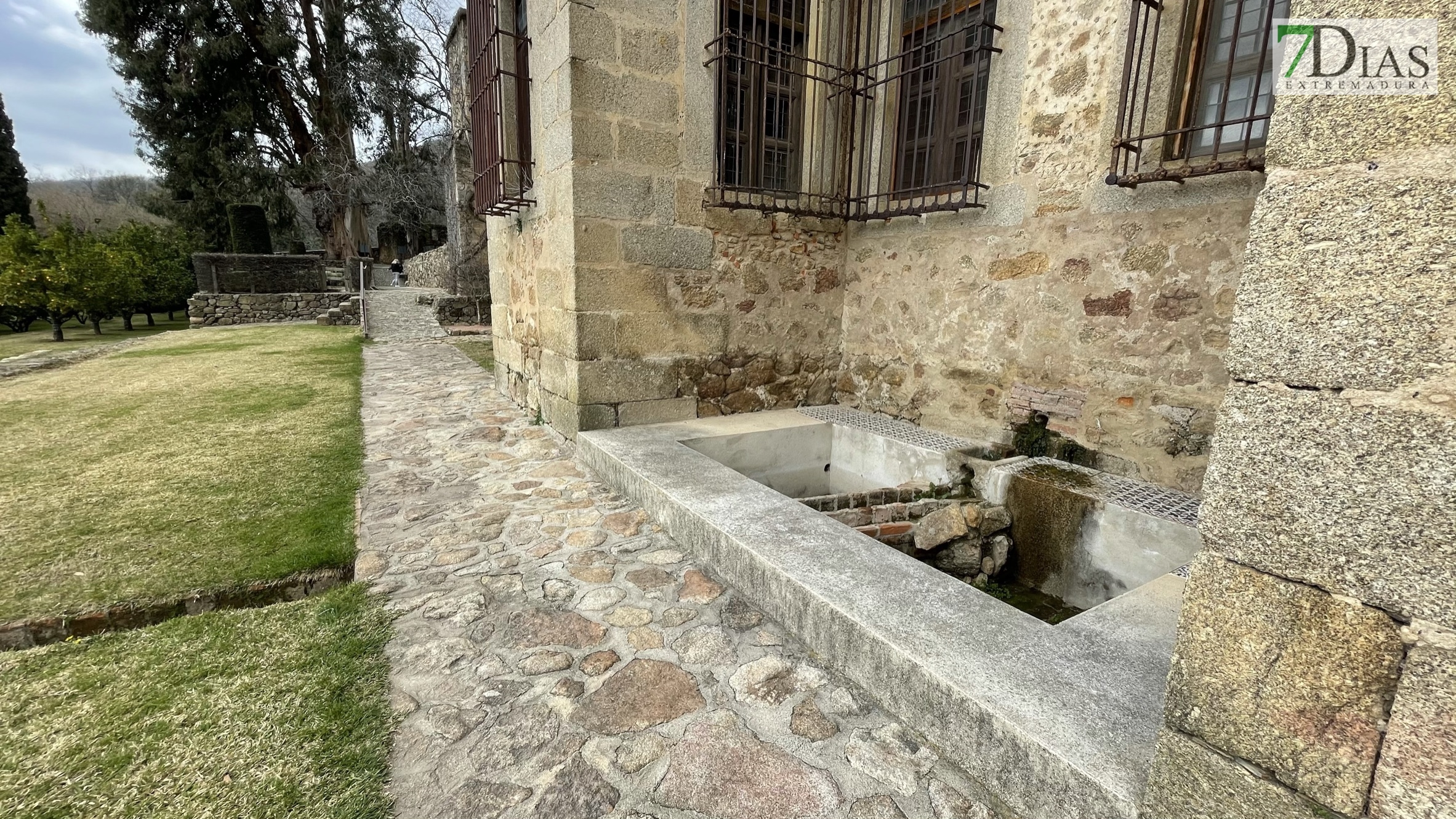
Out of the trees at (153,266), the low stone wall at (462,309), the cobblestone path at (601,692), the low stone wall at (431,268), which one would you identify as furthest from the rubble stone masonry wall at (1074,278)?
the trees at (153,266)

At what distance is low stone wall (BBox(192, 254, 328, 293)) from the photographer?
50.2 ft

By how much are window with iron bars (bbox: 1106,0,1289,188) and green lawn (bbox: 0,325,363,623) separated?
170 inches

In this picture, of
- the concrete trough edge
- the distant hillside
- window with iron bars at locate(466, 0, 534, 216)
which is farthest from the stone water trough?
the distant hillside

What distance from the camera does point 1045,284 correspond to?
11.8ft

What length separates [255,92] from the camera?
707 inches

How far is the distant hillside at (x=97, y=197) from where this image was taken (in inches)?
1292

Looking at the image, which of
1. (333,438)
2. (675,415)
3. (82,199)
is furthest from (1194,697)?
(82,199)

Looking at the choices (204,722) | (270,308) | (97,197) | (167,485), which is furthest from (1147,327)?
(97,197)

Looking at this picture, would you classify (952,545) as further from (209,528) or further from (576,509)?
(209,528)

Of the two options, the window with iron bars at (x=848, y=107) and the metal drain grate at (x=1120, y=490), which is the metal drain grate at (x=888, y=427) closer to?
the metal drain grate at (x=1120, y=490)

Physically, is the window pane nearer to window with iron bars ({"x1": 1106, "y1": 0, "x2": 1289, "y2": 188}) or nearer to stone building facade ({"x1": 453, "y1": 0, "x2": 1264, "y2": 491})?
window with iron bars ({"x1": 1106, "y1": 0, "x2": 1289, "y2": 188})

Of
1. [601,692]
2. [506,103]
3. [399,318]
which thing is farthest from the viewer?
[399,318]

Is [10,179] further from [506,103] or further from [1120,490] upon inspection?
[1120,490]

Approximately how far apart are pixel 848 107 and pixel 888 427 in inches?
101
